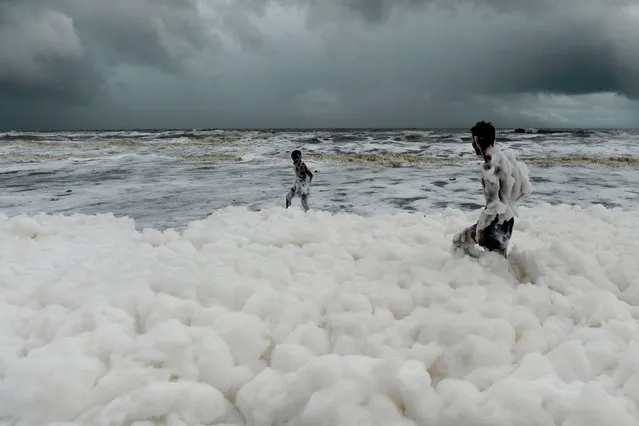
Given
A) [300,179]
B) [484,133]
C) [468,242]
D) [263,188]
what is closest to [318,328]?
[468,242]

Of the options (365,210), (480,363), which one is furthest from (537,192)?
(480,363)

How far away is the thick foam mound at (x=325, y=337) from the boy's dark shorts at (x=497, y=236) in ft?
0.47

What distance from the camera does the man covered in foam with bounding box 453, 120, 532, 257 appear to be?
364 cm

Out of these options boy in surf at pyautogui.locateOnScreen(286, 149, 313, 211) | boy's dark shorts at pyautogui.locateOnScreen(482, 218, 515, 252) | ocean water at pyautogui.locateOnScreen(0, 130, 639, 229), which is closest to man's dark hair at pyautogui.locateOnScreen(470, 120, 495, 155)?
boy's dark shorts at pyautogui.locateOnScreen(482, 218, 515, 252)

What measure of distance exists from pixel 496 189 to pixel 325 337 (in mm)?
1794

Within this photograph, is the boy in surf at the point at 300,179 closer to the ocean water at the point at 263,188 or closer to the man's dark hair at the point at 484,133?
the ocean water at the point at 263,188

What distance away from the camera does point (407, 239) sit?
482 cm

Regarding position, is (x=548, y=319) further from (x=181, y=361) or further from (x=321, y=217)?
(x=321, y=217)

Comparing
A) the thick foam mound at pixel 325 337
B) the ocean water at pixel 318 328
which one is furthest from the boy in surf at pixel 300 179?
the thick foam mound at pixel 325 337

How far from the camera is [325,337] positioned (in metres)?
2.74

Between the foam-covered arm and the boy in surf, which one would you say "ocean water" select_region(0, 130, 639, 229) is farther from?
the foam-covered arm

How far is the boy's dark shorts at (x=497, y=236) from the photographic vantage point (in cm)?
372

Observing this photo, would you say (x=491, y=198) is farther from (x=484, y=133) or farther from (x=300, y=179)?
(x=300, y=179)

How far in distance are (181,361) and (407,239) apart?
2.82m
